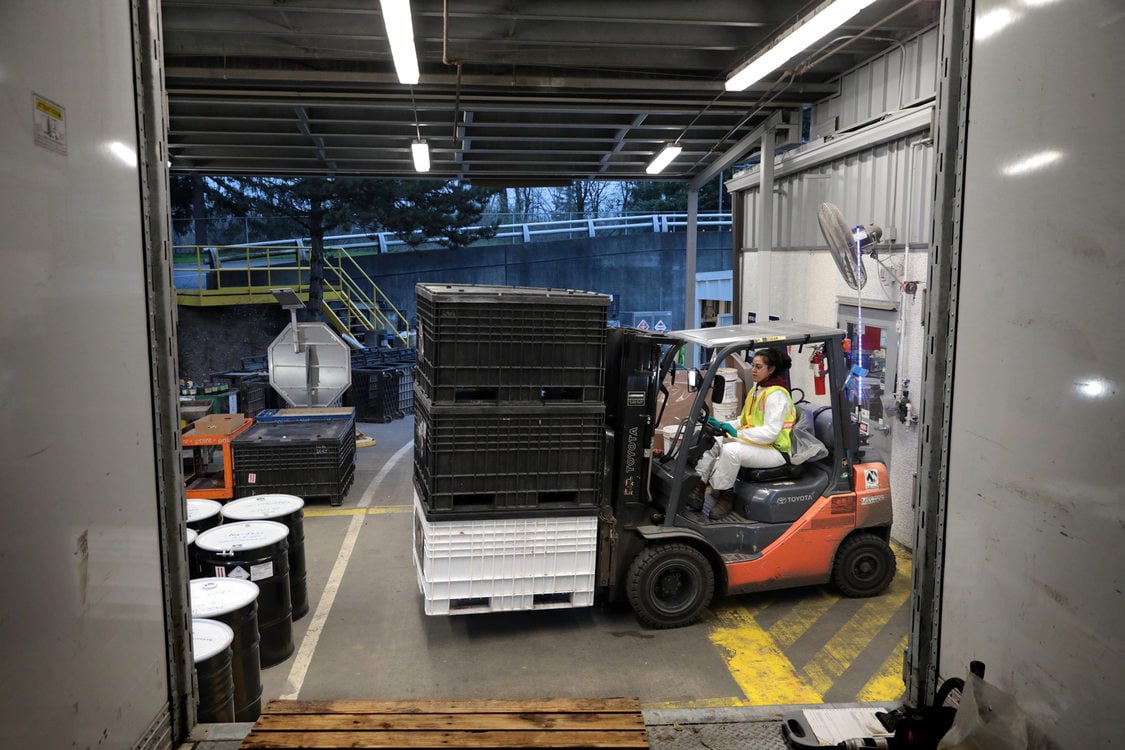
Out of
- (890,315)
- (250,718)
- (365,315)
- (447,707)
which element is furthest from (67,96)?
(365,315)

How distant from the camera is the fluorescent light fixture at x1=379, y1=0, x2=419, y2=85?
6113 mm

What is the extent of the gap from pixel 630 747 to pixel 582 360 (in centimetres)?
345

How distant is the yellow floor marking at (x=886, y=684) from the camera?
218 inches

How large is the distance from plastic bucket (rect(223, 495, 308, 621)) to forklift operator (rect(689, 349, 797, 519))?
3539mm

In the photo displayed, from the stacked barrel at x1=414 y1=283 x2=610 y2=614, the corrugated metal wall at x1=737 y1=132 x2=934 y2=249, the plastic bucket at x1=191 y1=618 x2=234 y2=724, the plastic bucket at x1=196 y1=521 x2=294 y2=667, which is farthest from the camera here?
the corrugated metal wall at x1=737 y1=132 x2=934 y2=249

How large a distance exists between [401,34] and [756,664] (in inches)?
231

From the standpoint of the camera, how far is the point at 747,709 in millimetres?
3205

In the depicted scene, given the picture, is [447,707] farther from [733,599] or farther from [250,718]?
[733,599]

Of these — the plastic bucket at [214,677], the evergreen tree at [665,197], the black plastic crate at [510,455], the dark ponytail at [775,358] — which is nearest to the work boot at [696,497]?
the dark ponytail at [775,358]

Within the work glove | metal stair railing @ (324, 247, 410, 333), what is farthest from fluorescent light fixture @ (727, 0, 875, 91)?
metal stair railing @ (324, 247, 410, 333)

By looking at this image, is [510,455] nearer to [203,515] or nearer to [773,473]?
[773,473]

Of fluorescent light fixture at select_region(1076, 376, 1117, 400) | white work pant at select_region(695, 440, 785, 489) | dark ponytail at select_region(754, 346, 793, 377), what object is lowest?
white work pant at select_region(695, 440, 785, 489)

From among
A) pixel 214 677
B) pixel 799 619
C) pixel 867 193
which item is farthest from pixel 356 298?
pixel 214 677

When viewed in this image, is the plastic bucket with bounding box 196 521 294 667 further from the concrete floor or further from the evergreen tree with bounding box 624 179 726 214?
the evergreen tree with bounding box 624 179 726 214
